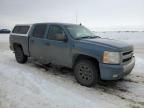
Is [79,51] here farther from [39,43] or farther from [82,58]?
[39,43]

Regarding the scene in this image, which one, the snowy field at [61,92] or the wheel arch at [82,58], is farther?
the wheel arch at [82,58]

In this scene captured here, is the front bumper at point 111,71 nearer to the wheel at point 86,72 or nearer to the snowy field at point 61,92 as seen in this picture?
the wheel at point 86,72

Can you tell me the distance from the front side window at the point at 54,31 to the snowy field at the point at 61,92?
136cm

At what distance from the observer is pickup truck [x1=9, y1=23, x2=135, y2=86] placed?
18.0 ft

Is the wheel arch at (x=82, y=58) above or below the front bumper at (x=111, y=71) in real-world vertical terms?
above

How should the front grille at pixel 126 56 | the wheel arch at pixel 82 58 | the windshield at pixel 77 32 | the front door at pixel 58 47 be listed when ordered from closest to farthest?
1. the front grille at pixel 126 56
2. the wheel arch at pixel 82 58
3. the front door at pixel 58 47
4. the windshield at pixel 77 32

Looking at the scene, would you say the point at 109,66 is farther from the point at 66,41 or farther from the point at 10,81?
the point at 10,81

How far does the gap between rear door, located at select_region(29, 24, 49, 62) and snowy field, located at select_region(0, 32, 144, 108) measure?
685 millimetres

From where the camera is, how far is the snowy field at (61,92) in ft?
15.0

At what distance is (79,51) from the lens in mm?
6039

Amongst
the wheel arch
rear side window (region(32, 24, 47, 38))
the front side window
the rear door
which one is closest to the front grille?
the wheel arch

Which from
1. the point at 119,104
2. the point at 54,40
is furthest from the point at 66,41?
the point at 119,104

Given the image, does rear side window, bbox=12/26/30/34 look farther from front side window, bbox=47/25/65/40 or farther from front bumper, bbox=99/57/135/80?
front bumper, bbox=99/57/135/80

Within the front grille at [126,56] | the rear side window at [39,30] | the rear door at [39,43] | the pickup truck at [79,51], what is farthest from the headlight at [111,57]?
the rear side window at [39,30]
